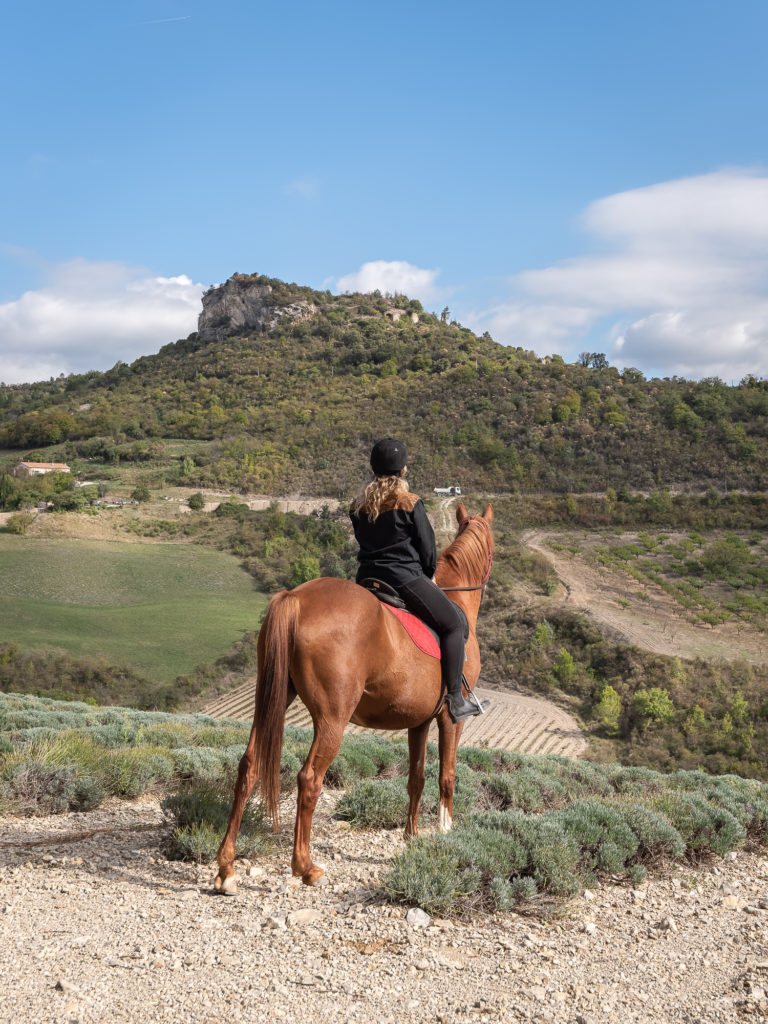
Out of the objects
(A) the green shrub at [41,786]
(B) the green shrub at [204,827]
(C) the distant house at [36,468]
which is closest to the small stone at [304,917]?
(B) the green shrub at [204,827]

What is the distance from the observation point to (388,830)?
5.74m

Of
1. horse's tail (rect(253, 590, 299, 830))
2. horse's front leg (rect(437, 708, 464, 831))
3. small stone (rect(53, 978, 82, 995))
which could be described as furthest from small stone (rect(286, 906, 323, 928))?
horse's front leg (rect(437, 708, 464, 831))

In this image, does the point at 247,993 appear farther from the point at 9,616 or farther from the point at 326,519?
the point at 326,519

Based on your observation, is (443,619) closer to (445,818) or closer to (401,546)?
(401,546)

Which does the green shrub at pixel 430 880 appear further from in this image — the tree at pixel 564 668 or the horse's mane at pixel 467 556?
the tree at pixel 564 668

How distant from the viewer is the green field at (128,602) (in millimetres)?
34219

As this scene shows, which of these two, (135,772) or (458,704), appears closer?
(458,704)

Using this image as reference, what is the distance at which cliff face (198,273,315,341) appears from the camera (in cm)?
11031

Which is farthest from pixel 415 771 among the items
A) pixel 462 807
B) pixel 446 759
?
pixel 462 807

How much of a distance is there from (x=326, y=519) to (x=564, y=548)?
669 inches

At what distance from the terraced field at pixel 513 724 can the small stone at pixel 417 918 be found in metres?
18.8

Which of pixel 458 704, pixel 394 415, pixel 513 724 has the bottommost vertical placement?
pixel 513 724

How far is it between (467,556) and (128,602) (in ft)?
132

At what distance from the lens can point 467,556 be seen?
5523 millimetres
